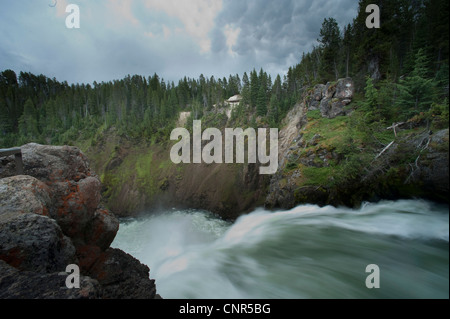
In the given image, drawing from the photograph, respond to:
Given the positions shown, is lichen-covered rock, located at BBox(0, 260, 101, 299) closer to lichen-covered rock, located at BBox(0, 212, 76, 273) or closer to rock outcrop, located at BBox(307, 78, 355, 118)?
lichen-covered rock, located at BBox(0, 212, 76, 273)

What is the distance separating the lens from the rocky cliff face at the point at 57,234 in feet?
10.0

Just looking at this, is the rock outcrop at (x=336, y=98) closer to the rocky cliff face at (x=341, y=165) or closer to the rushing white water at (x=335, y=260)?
the rocky cliff face at (x=341, y=165)

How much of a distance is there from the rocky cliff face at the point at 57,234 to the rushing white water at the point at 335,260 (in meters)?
1.80

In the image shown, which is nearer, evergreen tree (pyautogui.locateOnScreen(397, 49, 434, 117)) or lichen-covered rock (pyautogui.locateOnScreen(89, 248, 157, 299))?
lichen-covered rock (pyautogui.locateOnScreen(89, 248, 157, 299))

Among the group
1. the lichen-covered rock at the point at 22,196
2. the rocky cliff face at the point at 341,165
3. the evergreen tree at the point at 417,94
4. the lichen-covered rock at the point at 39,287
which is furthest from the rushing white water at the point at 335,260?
the lichen-covered rock at the point at 22,196

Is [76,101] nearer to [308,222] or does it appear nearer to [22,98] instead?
[22,98]

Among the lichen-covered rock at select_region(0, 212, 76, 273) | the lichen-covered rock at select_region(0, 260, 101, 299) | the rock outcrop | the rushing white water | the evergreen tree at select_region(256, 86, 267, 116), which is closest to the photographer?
the lichen-covered rock at select_region(0, 260, 101, 299)

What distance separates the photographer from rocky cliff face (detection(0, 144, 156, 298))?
3.06 metres

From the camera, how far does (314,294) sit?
447cm

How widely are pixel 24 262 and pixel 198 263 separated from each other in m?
4.93

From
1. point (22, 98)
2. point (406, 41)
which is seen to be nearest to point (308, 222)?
point (406, 41)

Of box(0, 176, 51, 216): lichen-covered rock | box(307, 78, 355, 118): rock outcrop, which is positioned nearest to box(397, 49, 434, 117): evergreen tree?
box(0, 176, 51, 216): lichen-covered rock

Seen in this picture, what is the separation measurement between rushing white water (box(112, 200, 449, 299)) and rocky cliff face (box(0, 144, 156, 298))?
180 centimetres

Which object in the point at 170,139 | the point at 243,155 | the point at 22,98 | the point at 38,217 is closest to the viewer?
the point at 38,217
